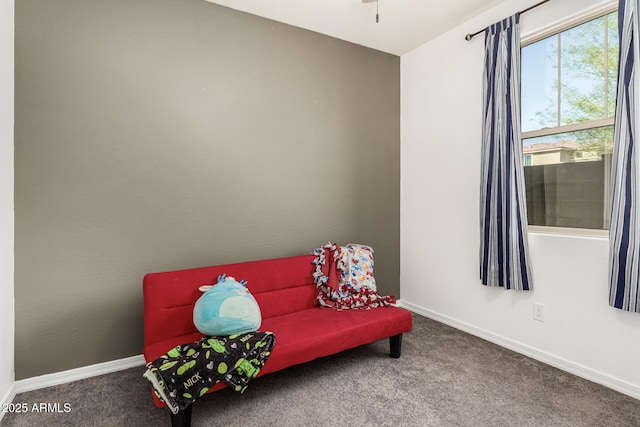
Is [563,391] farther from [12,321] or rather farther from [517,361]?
[12,321]

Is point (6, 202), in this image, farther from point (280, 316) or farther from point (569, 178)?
point (569, 178)

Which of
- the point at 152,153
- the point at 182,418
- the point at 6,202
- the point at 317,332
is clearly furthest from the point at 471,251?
the point at 6,202

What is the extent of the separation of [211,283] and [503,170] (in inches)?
90.4

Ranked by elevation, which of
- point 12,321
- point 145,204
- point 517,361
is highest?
point 145,204

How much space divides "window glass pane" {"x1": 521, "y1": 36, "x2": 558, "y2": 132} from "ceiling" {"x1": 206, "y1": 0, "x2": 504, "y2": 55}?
1.77 ft

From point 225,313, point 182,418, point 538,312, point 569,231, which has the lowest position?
point 182,418

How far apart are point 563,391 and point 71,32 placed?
388cm

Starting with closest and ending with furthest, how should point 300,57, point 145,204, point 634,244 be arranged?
point 634,244
point 145,204
point 300,57

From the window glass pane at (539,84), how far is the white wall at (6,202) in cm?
346

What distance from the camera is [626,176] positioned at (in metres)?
1.93

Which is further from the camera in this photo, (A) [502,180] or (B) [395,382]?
(A) [502,180]

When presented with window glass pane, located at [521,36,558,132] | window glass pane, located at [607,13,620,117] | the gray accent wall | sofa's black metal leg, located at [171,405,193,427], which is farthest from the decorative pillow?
window glass pane, located at [607,13,620,117]

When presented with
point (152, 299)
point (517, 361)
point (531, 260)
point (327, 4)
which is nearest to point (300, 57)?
point (327, 4)

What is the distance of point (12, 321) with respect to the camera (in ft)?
6.64
